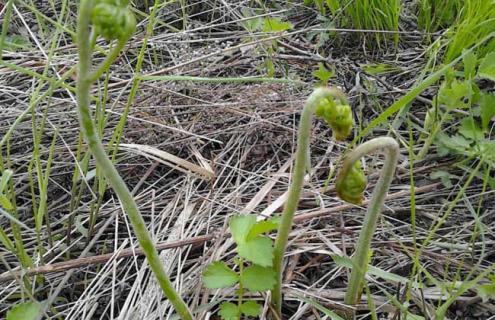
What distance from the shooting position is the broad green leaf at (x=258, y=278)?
1.07 metres

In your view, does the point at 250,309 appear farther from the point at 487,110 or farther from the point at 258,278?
the point at 487,110

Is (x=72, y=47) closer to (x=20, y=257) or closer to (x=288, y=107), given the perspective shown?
(x=288, y=107)

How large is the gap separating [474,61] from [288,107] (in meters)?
0.49

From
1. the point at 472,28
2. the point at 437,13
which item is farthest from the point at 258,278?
the point at 437,13

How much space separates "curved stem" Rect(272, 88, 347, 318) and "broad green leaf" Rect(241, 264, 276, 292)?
0.9 inches

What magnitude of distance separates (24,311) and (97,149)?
0.38 m

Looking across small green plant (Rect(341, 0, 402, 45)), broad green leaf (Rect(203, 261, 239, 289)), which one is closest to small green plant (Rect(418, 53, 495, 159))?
small green plant (Rect(341, 0, 402, 45))

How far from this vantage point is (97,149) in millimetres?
880

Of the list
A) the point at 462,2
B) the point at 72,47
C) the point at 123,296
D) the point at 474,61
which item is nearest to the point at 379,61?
the point at 462,2

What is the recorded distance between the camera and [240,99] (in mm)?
1755

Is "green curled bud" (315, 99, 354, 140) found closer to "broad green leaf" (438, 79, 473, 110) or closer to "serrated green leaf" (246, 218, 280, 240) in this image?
"serrated green leaf" (246, 218, 280, 240)

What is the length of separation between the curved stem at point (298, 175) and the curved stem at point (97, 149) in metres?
0.17

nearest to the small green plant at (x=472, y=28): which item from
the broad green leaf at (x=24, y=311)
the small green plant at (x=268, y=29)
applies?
the small green plant at (x=268, y=29)

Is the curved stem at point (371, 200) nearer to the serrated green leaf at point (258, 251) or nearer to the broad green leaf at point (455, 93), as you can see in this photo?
the serrated green leaf at point (258, 251)
